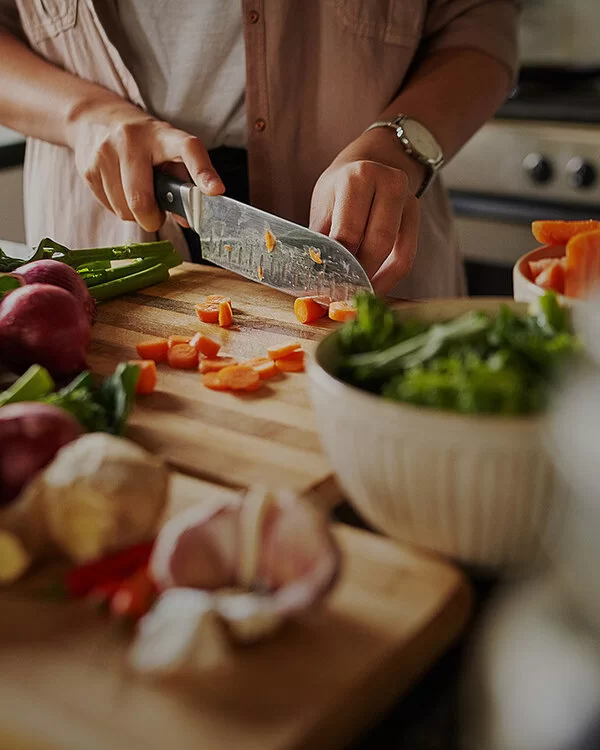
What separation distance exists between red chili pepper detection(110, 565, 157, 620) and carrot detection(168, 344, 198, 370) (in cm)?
62

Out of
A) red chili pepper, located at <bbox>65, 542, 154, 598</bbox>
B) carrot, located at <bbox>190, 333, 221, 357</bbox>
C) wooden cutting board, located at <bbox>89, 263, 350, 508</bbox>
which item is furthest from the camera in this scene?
carrot, located at <bbox>190, 333, 221, 357</bbox>

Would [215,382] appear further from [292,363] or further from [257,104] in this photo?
[257,104]

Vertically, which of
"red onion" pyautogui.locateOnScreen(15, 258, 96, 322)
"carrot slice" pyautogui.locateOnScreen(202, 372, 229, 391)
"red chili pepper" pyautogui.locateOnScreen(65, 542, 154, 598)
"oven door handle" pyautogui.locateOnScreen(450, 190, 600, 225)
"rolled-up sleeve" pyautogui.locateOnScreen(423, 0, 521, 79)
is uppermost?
"rolled-up sleeve" pyautogui.locateOnScreen(423, 0, 521, 79)

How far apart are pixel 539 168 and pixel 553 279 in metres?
1.84

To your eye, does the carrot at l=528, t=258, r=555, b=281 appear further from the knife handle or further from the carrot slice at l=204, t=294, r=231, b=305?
the knife handle

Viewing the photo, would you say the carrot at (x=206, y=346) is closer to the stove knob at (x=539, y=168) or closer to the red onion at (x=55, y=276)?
Answer: the red onion at (x=55, y=276)

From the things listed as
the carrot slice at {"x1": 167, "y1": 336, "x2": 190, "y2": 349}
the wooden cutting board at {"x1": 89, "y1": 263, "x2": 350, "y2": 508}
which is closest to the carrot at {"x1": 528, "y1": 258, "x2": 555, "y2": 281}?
the wooden cutting board at {"x1": 89, "y1": 263, "x2": 350, "y2": 508}

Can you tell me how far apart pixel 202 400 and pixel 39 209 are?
1164 mm

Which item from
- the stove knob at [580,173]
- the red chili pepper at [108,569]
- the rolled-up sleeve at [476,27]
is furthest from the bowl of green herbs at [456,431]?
the stove knob at [580,173]

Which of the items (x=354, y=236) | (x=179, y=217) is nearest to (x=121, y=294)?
(x=179, y=217)

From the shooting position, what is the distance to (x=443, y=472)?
736 millimetres

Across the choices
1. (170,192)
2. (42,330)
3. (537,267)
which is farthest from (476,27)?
(42,330)

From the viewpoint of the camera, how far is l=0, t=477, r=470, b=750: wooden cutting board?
0.66 metres

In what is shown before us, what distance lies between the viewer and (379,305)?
89cm
